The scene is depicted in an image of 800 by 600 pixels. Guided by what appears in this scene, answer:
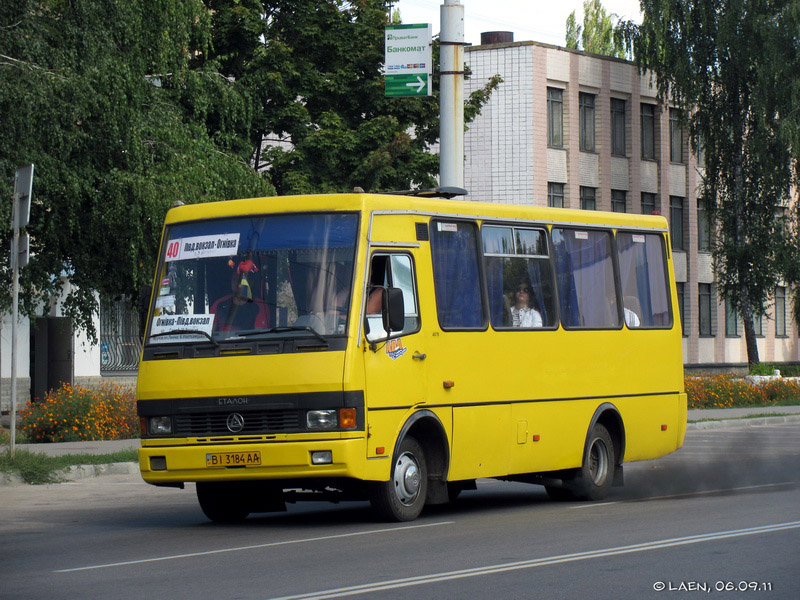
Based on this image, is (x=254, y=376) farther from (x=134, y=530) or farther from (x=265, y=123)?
(x=265, y=123)

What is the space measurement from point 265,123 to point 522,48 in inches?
646


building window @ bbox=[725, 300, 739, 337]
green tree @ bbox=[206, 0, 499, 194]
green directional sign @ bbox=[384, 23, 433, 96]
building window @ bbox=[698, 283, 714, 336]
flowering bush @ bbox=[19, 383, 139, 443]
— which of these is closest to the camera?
green directional sign @ bbox=[384, 23, 433, 96]

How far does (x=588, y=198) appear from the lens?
52.6 m

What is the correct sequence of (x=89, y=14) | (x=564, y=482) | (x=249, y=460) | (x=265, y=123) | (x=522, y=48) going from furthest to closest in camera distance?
(x=522, y=48) → (x=265, y=123) → (x=89, y=14) → (x=564, y=482) → (x=249, y=460)

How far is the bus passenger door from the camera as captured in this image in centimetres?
1272

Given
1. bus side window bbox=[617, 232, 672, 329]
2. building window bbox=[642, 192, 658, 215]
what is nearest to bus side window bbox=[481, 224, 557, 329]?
bus side window bbox=[617, 232, 672, 329]

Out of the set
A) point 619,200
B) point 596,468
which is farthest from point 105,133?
point 619,200

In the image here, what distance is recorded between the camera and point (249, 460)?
12617mm

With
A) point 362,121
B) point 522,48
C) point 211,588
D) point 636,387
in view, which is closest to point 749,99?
point 522,48

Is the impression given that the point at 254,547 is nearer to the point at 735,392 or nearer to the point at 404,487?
the point at 404,487

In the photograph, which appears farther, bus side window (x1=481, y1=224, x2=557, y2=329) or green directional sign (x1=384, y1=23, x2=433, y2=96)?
green directional sign (x1=384, y1=23, x2=433, y2=96)

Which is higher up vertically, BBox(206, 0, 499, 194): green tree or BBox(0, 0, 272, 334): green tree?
BBox(206, 0, 499, 194): green tree

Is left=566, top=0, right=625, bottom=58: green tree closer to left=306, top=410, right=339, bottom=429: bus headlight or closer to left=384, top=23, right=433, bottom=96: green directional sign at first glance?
left=384, top=23, right=433, bottom=96: green directional sign

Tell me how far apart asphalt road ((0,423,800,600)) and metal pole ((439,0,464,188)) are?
590 cm
